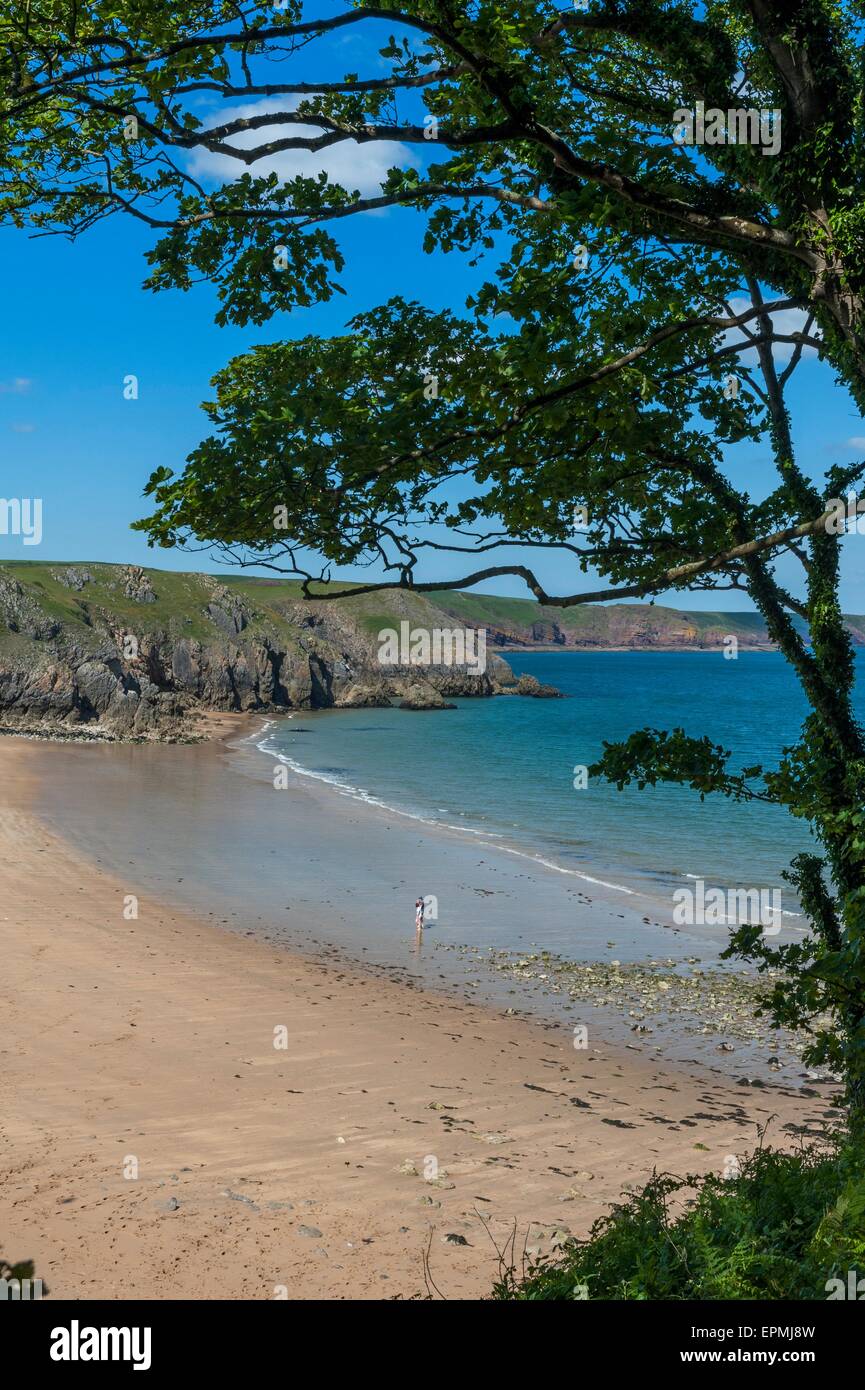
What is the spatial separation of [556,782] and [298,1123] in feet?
155

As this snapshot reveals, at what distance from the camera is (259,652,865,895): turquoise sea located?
124ft

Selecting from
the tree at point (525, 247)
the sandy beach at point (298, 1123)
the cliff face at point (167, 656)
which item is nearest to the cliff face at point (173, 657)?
the cliff face at point (167, 656)

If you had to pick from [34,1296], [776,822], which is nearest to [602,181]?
[34,1296]

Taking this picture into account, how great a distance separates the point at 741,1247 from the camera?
17.9 ft

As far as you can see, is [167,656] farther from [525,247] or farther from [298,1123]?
[525,247]

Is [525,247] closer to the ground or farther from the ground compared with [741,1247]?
farther from the ground

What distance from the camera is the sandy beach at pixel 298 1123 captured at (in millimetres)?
9008

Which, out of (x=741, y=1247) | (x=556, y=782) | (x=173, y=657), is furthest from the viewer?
(x=173, y=657)

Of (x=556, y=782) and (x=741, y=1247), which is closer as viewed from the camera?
(x=741, y=1247)

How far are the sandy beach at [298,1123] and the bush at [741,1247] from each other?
2821mm

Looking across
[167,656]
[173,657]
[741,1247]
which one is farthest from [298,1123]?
[173,657]

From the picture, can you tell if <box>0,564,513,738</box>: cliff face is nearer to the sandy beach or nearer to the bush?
the sandy beach

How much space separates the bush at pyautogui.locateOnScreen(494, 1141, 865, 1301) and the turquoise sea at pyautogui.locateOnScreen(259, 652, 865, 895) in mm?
27530
